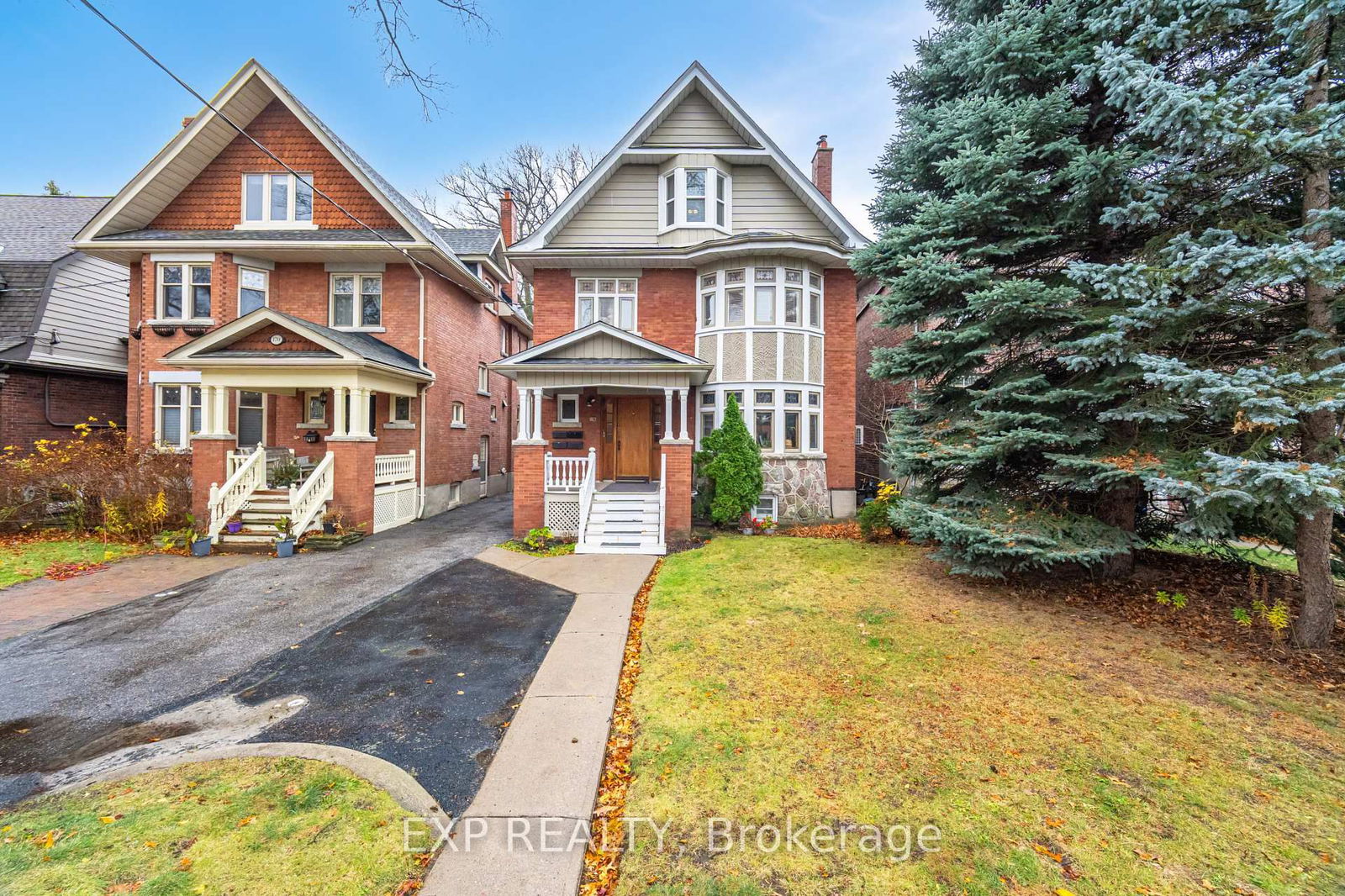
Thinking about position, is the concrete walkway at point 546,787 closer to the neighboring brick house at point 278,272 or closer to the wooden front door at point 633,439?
the wooden front door at point 633,439

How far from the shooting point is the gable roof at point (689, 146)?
12609 millimetres

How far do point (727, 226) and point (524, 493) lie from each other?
8846 millimetres

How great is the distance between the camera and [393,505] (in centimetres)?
1231

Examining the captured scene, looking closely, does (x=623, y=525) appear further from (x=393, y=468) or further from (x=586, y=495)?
(x=393, y=468)

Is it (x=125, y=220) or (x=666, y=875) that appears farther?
(x=125, y=220)

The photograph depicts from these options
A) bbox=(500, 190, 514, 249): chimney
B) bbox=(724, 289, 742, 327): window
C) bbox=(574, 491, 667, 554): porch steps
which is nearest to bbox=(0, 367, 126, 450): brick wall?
bbox=(500, 190, 514, 249): chimney

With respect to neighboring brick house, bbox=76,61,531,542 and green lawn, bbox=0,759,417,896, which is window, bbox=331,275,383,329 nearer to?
neighboring brick house, bbox=76,61,531,542

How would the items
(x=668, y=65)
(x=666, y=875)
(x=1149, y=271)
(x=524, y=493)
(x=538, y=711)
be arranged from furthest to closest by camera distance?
(x=668, y=65) → (x=524, y=493) → (x=1149, y=271) → (x=538, y=711) → (x=666, y=875)

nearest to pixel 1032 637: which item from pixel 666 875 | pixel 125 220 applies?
pixel 666 875

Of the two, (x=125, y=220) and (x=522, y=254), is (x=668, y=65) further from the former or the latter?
(x=125, y=220)

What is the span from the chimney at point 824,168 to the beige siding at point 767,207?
1.60 meters

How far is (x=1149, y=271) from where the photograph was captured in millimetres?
5199

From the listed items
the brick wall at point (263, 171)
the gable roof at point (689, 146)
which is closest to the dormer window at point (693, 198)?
the gable roof at point (689, 146)

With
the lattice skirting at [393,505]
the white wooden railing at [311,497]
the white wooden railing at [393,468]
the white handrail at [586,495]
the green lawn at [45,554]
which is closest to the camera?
the green lawn at [45,554]
